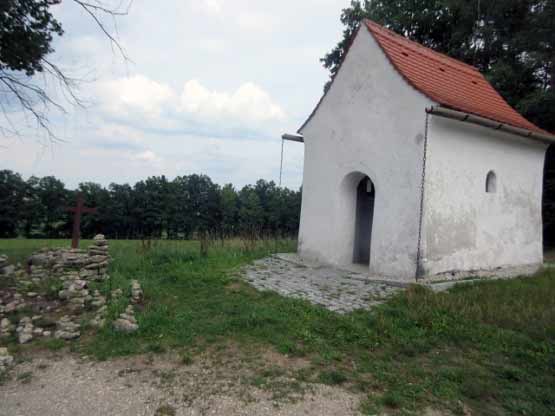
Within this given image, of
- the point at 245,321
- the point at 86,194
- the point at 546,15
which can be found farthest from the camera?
the point at 86,194

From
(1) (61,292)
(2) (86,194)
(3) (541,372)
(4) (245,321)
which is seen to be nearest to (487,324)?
(3) (541,372)

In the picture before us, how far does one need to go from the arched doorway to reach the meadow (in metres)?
3.68

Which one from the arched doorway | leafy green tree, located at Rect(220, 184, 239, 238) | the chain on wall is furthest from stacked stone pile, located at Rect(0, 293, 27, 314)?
leafy green tree, located at Rect(220, 184, 239, 238)

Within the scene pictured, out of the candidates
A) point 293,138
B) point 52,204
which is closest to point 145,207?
Answer: point 52,204

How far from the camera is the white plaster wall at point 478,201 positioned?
790 cm

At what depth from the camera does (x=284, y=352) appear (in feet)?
14.3

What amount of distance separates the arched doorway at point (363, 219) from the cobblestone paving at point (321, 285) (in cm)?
167

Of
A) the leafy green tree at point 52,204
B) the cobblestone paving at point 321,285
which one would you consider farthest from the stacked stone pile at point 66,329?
the leafy green tree at point 52,204

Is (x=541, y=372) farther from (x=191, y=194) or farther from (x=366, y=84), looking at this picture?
(x=191, y=194)

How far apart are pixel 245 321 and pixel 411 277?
4086 mm

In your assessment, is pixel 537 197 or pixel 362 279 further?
pixel 537 197

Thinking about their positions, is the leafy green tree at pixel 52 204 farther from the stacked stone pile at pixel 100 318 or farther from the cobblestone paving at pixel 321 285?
the stacked stone pile at pixel 100 318

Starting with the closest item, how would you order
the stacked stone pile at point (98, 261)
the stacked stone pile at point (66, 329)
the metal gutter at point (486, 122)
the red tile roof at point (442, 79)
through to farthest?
the stacked stone pile at point (66, 329)
the metal gutter at point (486, 122)
the stacked stone pile at point (98, 261)
the red tile roof at point (442, 79)

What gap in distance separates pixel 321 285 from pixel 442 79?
6168 millimetres
